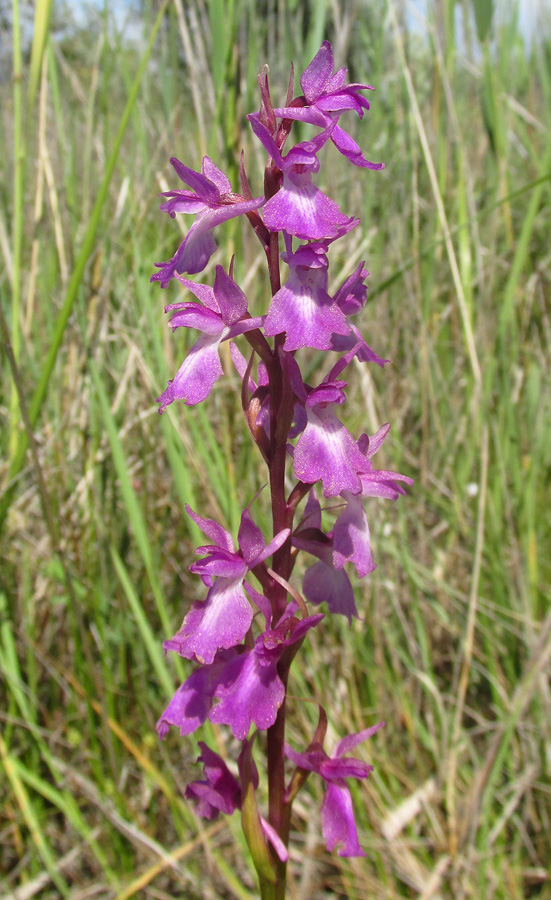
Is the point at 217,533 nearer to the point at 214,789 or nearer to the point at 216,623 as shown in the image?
the point at 216,623

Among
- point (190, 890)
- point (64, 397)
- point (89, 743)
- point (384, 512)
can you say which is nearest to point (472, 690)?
point (384, 512)

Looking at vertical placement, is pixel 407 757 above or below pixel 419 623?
below

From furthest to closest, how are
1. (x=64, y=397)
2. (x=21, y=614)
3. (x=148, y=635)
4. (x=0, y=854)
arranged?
(x=64, y=397) < (x=21, y=614) < (x=0, y=854) < (x=148, y=635)

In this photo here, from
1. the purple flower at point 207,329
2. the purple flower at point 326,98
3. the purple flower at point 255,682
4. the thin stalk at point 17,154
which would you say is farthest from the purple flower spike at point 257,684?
the thin stalk at point 17,154

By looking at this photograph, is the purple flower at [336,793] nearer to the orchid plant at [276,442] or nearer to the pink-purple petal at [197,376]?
the orchid plant at [276,442]

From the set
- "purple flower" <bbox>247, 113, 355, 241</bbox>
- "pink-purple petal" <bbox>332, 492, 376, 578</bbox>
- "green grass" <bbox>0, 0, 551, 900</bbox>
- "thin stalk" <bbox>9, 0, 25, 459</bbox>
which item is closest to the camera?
A: "purple flower" <bbox>247, 113, 355, 241</bbox>

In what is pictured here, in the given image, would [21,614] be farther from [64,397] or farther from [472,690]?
[472,690]

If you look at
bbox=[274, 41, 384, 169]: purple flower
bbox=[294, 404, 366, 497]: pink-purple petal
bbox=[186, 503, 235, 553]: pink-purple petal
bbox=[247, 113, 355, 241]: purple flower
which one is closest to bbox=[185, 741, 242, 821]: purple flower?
bbox=[186, 503, 235, 553]: pink-purple petal

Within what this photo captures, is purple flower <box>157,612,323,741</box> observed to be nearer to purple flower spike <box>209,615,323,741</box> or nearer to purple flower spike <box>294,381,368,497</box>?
purple flower spike <box>209,615,323,741</box>
